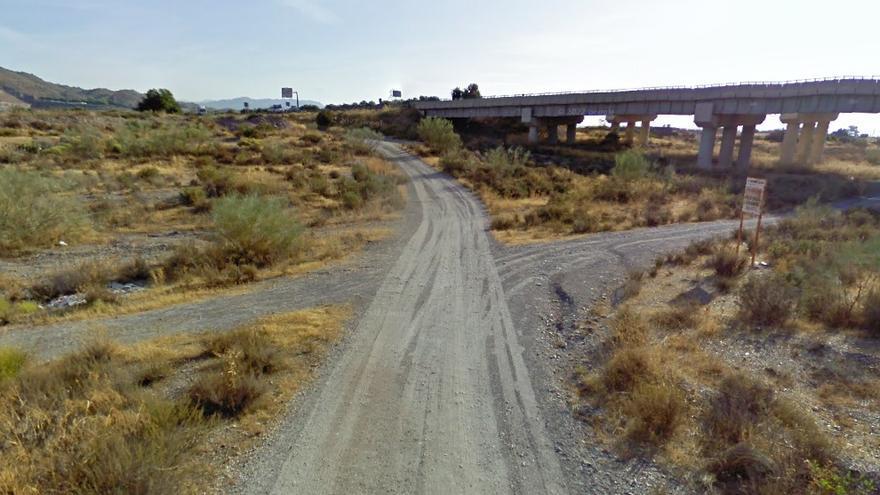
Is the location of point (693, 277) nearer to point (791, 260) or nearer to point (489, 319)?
point (791, 260)

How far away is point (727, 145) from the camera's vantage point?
137ft

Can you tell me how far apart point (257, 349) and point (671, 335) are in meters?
6.75

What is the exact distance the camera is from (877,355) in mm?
6242

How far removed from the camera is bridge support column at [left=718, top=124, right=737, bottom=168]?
41406 mm

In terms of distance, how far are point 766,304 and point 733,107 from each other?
39566mm

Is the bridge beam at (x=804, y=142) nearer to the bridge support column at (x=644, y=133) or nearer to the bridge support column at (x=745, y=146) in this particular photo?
the bridge support column at (x=745, y=146)

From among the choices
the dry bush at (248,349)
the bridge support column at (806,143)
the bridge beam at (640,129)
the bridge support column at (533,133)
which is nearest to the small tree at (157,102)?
the bridge support column at (533,133)

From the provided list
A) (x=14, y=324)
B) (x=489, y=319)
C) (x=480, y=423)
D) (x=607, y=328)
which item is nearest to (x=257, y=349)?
(x=480, y=423)

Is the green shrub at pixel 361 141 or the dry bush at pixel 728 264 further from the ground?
the green shrub at pixel 361 141

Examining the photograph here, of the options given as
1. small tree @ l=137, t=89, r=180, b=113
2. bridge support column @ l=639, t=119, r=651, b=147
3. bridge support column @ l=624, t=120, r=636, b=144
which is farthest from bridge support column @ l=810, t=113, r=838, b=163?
small tree @ l=137, t=89, r=180, b=113

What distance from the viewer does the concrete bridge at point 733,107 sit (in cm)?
3294

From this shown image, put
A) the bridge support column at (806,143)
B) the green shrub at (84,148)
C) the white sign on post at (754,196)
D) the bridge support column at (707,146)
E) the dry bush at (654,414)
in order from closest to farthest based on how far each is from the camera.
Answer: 1. the dry bush at (654,414)
2. the white sign on post at (754,196)
3. the green shrub at (84,148)
4. the bridge support column at (707,146)
5. the bridge support column at (806,143)

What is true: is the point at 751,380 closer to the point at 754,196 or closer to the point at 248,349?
the point at 754,196

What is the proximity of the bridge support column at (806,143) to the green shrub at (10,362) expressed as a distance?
59104mm
